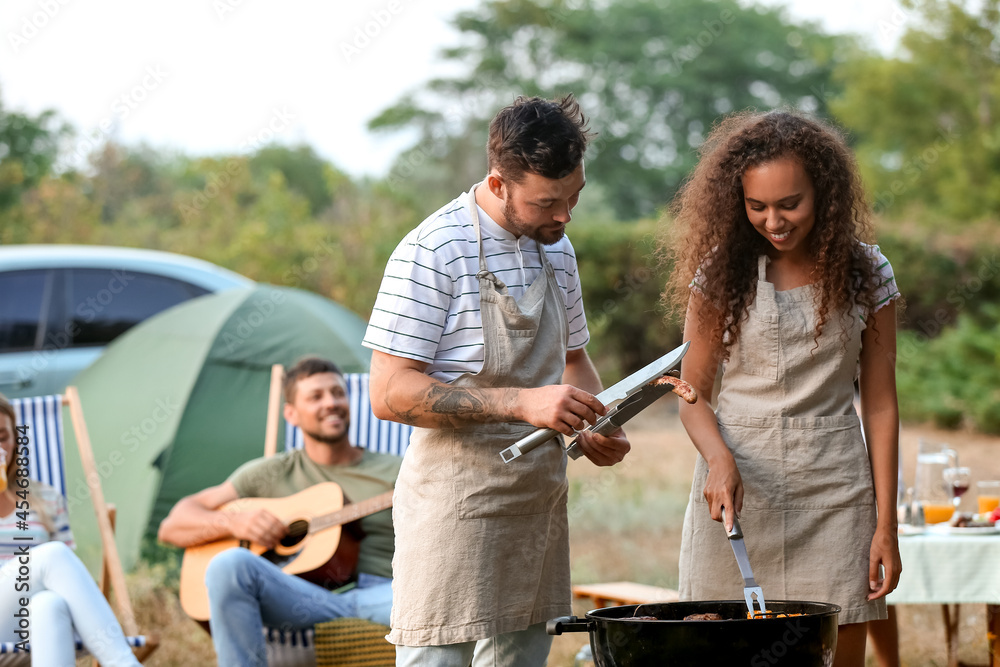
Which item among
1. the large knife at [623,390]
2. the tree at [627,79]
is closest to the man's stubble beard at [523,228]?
the large knife at [623,390]

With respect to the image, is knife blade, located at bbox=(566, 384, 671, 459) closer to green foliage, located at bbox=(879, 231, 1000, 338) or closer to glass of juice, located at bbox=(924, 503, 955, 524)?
glass of juice, located at bbox=(924, 503, 955, 524)

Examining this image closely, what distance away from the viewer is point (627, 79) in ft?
78.4

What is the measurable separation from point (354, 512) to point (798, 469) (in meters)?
1.95

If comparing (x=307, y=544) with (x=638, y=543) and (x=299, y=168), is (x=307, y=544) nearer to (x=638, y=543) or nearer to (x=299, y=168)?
(x=638, y=543)

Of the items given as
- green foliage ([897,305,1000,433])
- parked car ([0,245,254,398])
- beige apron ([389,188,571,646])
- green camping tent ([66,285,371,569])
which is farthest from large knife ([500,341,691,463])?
green foliage ([897,305,1000,433])

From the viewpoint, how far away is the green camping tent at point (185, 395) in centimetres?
509

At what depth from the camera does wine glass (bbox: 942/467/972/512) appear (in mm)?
3164

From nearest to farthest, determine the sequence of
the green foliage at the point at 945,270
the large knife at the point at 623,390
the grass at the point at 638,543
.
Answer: the large knife at the point at 623,390, the grass at the point at 638,543, the green foliage at the point at 945,270

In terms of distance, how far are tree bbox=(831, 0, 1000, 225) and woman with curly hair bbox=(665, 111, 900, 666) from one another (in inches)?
433

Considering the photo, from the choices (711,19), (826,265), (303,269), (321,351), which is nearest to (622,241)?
(303,269)

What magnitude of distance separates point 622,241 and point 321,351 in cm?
647

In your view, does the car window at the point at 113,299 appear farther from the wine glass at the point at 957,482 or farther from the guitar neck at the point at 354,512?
the wine glass at the point at 957,482

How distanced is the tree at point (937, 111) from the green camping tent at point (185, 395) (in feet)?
30.8

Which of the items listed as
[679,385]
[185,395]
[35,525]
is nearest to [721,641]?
[679,385]
